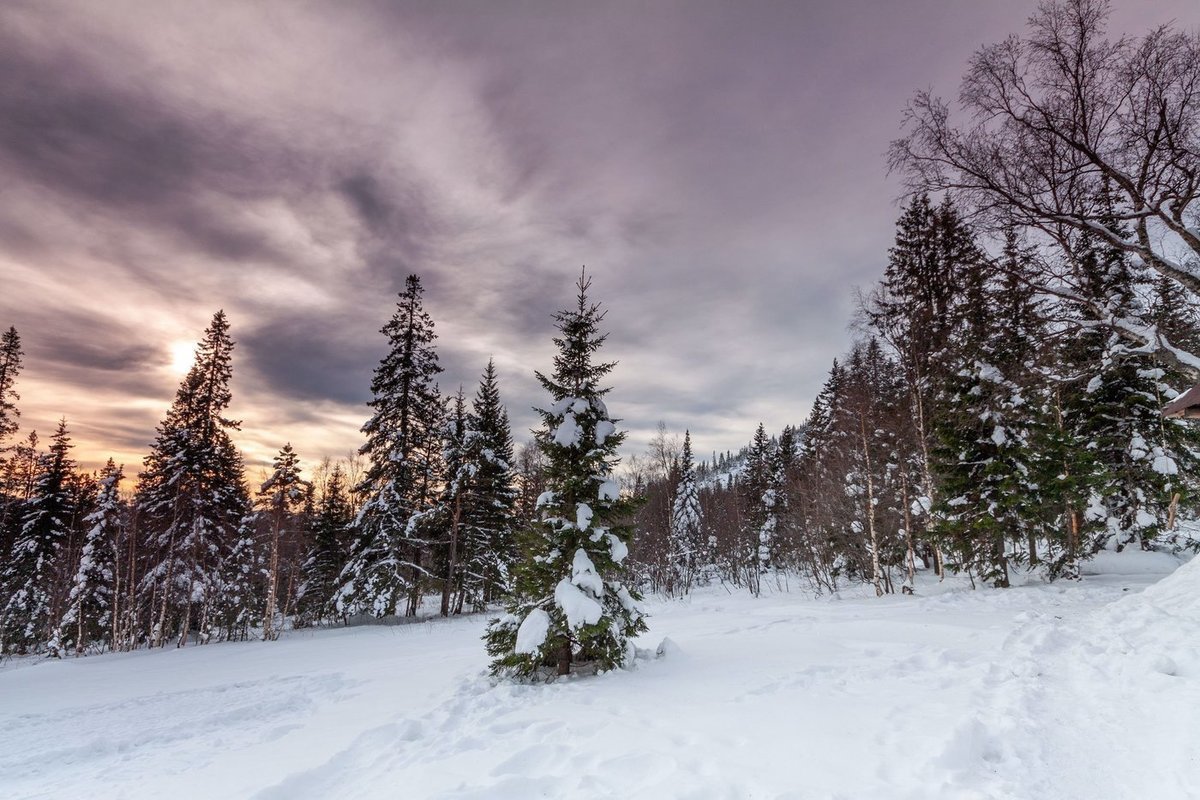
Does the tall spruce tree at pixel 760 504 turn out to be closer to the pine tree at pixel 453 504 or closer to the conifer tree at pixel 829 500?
the conifer tree at pixel 829 500


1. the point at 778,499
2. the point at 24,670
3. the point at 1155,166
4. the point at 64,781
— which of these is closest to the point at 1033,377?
the point at 1155,166

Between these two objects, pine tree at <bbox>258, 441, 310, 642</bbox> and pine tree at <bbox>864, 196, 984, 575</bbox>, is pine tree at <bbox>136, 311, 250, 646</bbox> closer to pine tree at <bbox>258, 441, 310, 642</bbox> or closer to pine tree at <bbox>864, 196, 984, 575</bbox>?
pine tree at <bbox>258, 441, 310, 642</bbox>

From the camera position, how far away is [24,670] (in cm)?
1558

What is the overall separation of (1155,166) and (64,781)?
64.5ft

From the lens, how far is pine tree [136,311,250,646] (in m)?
23.4

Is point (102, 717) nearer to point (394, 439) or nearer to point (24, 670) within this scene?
point (24, 670)

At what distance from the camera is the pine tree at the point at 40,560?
24.5m

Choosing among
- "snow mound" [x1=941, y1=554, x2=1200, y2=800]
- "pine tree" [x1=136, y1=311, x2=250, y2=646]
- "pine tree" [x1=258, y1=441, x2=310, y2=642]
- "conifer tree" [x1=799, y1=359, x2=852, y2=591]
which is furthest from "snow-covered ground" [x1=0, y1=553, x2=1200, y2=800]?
"pine tree" [x1=136, y1=311, x2=250, y2=646]

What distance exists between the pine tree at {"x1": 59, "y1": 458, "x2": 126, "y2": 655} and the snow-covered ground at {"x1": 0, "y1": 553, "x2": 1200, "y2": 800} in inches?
557

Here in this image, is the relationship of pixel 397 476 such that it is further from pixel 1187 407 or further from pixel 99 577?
pixel 1187 407

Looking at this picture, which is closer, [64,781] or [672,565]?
[64,781]

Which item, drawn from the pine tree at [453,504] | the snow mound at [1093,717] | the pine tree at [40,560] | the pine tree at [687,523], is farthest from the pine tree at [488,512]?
the snow mound at [1093,717]

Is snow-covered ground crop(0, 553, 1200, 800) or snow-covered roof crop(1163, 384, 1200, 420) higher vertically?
snow-covered roof crop(1163, 384, 1200, 420)

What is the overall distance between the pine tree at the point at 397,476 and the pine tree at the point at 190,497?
6.76 m
